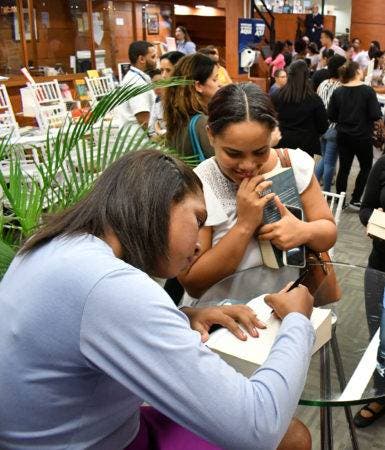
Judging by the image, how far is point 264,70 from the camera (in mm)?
11117

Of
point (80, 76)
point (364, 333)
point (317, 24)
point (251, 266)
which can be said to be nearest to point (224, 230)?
point (251, 266)

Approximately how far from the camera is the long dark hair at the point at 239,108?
1491 millimetres

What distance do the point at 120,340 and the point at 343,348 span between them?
3.14 feet

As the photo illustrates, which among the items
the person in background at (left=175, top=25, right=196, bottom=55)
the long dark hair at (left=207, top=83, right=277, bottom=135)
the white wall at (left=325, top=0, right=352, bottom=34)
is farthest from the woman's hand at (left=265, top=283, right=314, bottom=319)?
the white wall at (left=325, top=0, right=352, bottom=34)

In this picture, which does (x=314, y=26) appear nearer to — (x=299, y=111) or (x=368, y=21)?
(x=368, y=21)

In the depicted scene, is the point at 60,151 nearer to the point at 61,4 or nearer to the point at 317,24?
the point at 61,4

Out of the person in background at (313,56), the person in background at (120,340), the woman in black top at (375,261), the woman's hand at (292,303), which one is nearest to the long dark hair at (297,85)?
the woman in black top at (375,261)

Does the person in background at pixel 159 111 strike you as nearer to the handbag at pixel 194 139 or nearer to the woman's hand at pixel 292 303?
the handbag at pixel 194 139

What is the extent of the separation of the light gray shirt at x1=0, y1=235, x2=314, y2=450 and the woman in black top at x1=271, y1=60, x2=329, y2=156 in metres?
3.44

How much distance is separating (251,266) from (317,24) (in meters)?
12.9

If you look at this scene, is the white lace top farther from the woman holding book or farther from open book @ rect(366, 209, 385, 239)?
open book @ rect(366, 209, 385, 239)

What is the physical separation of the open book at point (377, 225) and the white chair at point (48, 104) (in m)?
4.02

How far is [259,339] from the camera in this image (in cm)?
124

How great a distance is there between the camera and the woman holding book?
1.50 metres
